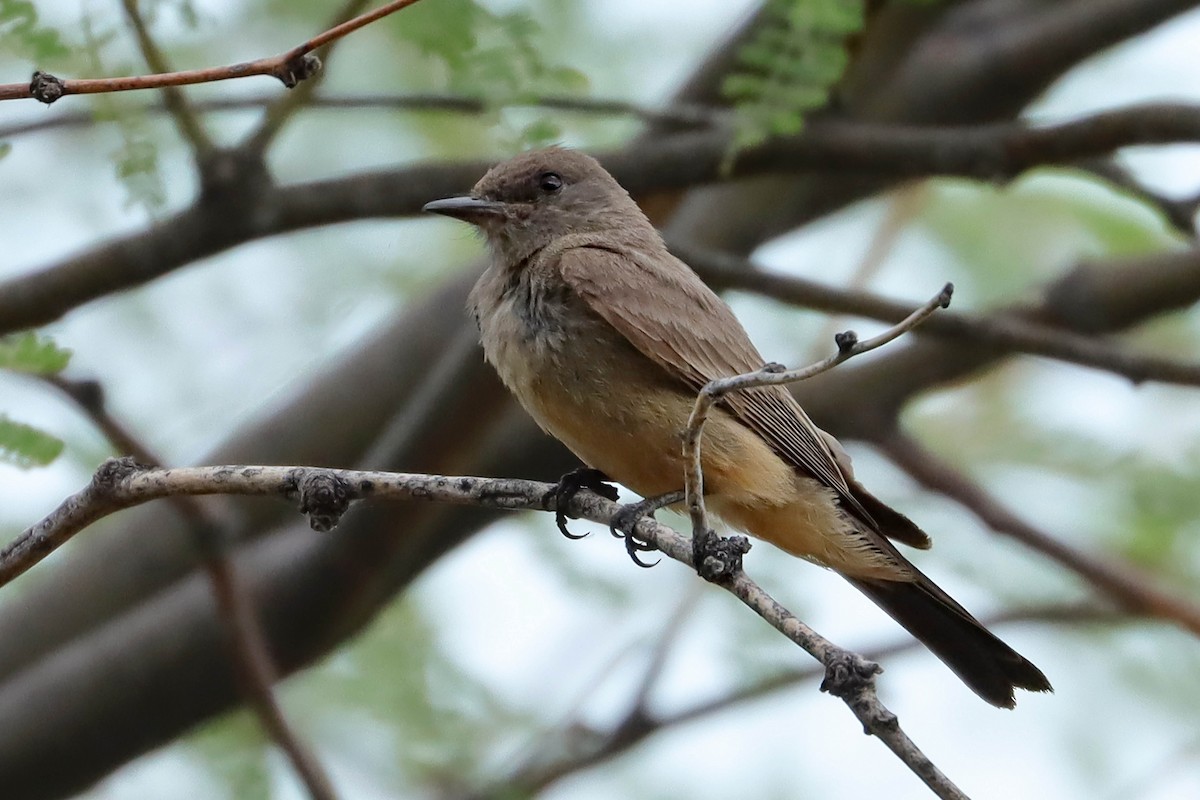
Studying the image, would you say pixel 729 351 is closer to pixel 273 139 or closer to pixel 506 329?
pixel 506 329

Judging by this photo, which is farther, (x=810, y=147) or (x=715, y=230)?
(x=715, y=230)

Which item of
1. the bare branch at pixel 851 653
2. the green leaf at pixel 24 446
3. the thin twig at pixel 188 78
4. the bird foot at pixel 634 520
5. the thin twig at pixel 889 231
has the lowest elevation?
the bare branch at pixel 851 653

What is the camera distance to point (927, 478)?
23.5ft

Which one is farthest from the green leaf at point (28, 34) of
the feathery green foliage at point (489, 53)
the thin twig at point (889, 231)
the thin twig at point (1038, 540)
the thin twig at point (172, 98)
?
the thin twig at point (889, 231)

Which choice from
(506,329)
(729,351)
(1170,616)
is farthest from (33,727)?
(1170,616)

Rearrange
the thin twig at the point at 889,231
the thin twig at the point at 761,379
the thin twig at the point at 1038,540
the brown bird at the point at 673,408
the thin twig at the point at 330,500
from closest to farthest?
the thin twig at the point at 761,379 → the thin twig at the point at 330,500 → the brown bird at the point at 673,408 → the thin twig at the point at 1038,540 → the thin twig at the point at 889,231

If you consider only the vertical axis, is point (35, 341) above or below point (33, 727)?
below

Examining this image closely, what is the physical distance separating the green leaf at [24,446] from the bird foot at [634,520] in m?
1.59

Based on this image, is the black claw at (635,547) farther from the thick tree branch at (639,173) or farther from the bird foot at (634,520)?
the thick tree branch at (639,173)

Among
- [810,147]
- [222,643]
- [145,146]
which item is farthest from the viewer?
[222,643]

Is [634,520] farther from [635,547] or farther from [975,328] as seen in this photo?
A: [975,328]

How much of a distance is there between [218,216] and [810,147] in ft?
7.80

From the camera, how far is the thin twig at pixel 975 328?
6246 mm

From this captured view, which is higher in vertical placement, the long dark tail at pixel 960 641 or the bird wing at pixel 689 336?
the bird wing at pixel 689 336
